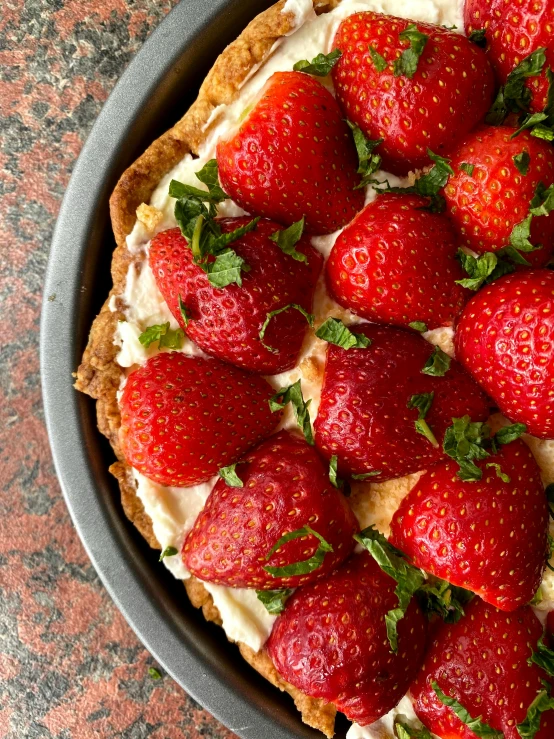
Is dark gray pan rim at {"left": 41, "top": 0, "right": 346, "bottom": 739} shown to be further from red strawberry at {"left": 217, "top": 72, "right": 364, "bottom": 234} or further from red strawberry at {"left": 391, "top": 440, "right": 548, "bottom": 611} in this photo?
red strawberry at {"left": 391, "top": 440, "right": 548, "bottom": 611}

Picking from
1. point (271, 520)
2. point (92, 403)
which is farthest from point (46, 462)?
point (271, 520)

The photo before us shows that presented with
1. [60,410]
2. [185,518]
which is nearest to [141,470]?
[185,518]

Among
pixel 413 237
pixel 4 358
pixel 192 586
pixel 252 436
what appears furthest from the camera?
pixel 4 358

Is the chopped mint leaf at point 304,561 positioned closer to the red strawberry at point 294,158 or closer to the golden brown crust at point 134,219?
the golden brown crust at point 134,219

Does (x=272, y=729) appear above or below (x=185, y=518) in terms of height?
below

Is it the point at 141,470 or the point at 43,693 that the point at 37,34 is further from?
the point at 43,693

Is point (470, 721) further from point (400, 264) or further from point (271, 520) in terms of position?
point (400, 264)

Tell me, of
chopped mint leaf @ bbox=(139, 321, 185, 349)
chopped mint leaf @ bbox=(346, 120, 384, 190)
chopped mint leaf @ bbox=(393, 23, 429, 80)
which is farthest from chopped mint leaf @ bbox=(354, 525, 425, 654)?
chopped mint leaf @ bbox=(393, 23, 429, 80)

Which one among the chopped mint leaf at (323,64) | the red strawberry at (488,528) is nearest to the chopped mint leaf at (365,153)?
the chopped mint leaf at (323,64)
